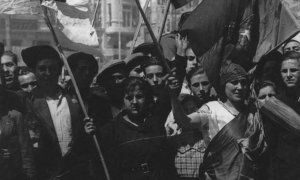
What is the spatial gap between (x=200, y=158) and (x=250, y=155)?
77 cm

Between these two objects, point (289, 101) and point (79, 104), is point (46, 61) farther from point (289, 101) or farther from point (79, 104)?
point (289, 101)

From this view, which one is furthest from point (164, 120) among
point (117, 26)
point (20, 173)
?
point (117, 26)

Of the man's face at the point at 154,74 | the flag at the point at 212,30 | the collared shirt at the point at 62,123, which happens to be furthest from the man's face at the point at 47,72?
the flag at the point at 212,30

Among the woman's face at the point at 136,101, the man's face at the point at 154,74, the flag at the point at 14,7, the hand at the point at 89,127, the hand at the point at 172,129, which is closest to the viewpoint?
the hand at the point at 89,127

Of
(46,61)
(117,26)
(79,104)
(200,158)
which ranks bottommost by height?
(117,26)

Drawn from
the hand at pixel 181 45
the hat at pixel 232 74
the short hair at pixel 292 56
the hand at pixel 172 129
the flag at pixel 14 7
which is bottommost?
the hand at pixel 172 129

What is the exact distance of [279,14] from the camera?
23.3 feet

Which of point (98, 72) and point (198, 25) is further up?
point (198, 25)

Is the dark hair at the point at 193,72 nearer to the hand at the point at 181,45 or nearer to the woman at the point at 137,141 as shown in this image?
the hand at the point at 181,45

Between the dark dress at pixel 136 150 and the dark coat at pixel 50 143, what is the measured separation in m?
0.29

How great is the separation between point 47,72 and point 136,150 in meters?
1.17

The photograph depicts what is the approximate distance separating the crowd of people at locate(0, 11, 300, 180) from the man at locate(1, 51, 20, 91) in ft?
2.47

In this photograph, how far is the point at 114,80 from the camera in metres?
7.16

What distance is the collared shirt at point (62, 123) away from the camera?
6121 millimetres
